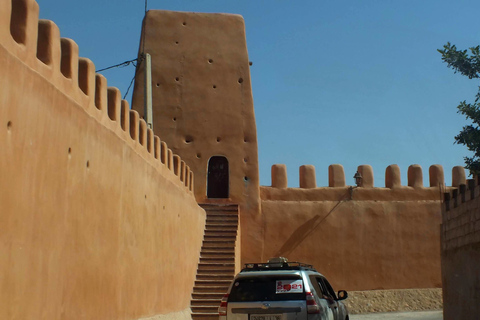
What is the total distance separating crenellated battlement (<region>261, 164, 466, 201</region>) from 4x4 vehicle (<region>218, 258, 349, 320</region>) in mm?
11678

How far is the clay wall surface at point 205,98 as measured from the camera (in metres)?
19.3

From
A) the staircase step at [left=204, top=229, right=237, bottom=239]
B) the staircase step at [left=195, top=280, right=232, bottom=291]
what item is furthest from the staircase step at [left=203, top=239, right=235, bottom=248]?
the staircase step at [left=195, top=280, right=232, bottom=291]

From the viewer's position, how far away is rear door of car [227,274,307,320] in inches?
296

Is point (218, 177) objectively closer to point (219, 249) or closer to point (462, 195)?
point (219, 249)

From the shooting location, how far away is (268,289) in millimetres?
7805

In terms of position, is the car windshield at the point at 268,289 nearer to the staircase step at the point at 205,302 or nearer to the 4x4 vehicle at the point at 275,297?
the 4x4 vehicle at the point at 275,297

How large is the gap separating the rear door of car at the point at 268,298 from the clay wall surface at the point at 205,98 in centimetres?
1105

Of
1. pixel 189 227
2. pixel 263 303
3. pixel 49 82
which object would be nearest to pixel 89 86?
pixel 49 82

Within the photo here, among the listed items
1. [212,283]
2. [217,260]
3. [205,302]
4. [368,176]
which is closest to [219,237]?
[217,260]

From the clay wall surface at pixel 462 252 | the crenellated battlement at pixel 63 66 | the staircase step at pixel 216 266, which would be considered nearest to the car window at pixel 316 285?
the crenellated battlement at pixel 63 66

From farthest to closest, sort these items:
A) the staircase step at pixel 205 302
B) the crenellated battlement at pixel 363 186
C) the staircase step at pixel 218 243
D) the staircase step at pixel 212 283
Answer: the crenellated battlement at pixel 363 186, the staircase step at pixel 218 243, the staircase step at pixel 212 283, the staircase step at pixel 205 302

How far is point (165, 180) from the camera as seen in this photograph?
13328mm

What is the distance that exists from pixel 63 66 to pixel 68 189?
5.13ft

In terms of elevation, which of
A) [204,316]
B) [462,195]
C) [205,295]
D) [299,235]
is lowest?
[204,316]
